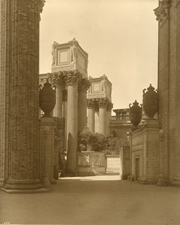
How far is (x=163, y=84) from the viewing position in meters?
19.4

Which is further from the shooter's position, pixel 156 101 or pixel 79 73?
pixel 79 73

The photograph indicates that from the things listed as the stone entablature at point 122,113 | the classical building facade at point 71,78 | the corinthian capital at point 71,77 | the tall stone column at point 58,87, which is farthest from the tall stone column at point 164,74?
the stone entablature at point 122,113

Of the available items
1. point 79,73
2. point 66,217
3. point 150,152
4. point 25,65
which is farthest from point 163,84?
point 79,73

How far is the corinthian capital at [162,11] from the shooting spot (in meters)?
19.3

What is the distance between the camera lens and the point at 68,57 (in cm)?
3669

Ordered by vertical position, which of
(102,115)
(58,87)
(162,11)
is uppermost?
(162,11)

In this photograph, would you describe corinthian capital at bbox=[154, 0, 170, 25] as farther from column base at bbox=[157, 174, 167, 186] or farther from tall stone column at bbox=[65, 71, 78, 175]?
tall stone column at bbox=[65, 71, 78, 175]

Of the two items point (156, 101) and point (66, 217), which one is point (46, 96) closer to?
point (156, 101)

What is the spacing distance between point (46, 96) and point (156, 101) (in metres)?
5.67

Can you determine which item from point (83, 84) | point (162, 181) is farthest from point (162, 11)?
point (83, 84)

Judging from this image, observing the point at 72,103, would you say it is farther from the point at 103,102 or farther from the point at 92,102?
the point at 92,102

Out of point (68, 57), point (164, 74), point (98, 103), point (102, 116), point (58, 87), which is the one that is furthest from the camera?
point (98, 103)

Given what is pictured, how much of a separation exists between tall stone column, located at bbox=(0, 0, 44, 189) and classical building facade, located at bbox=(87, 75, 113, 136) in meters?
39.4

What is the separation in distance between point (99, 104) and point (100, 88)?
2713 millimetres
